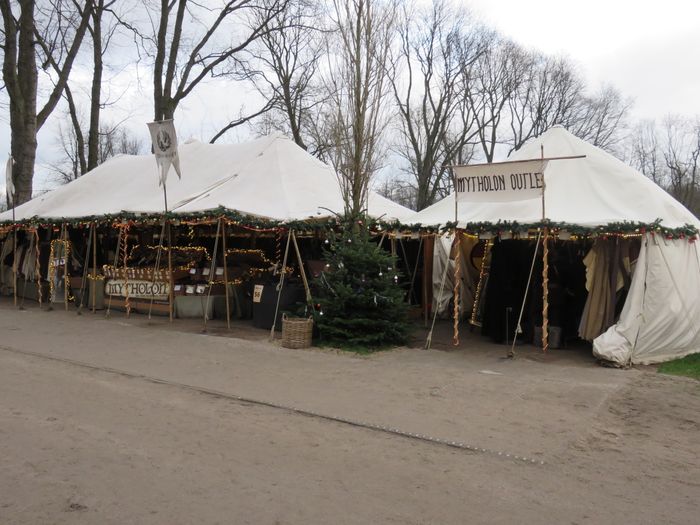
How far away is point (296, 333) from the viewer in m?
10.3

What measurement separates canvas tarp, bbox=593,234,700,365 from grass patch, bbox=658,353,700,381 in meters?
0.15

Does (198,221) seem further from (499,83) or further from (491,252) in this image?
(499,83)

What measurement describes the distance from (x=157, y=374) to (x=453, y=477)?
4.89 m

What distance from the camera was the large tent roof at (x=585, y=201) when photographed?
32.8 feet

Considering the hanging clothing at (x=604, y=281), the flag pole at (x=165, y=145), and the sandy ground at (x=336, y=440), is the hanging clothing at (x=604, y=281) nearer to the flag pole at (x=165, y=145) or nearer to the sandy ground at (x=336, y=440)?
the sandy ground at (x=336, y=440)

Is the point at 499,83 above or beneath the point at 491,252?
above

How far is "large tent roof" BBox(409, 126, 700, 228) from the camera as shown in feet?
32.8

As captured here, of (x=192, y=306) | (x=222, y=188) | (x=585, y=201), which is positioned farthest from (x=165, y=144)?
(x=585, y=201)

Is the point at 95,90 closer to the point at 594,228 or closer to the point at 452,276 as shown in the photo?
the point at 452,276

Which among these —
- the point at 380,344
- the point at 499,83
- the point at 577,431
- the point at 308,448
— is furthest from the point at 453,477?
the point at 499,83

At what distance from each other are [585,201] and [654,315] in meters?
2.30

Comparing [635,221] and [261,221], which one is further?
[261,221]

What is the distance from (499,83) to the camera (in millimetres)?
37594

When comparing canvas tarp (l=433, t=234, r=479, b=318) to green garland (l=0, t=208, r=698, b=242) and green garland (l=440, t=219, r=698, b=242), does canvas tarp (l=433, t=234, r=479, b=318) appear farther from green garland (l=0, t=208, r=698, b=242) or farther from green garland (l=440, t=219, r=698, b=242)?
green garland (l=440, t=219, r=698, b=242)
